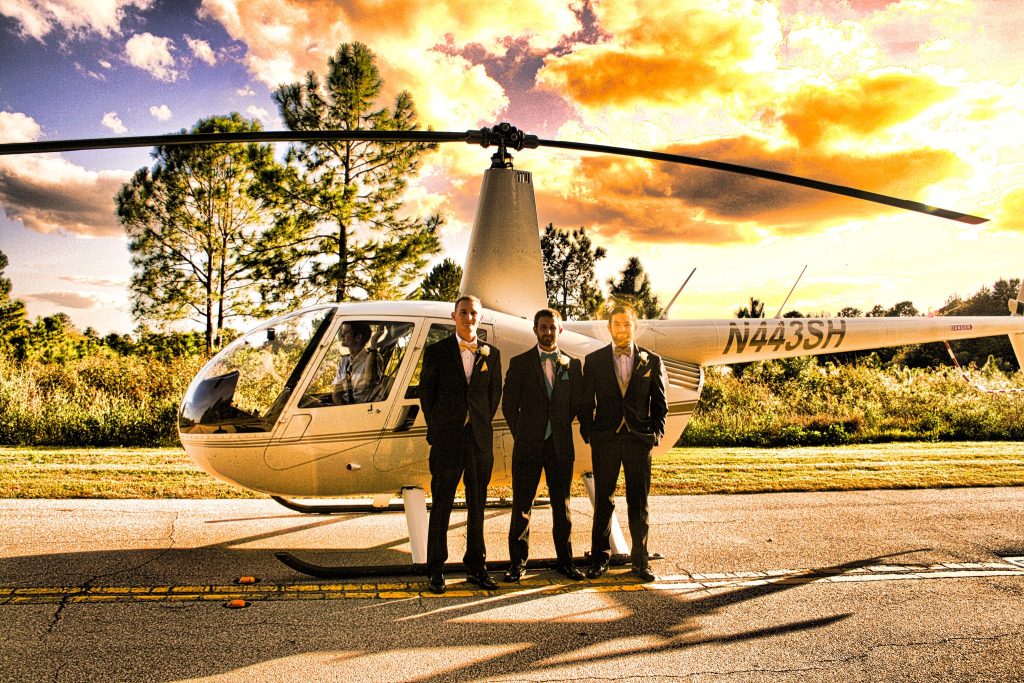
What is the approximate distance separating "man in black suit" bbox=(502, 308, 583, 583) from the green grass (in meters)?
4.22

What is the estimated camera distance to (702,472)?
35.5 feet

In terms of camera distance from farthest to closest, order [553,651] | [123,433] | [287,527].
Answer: [123,433] < [287,527] < [553,651]

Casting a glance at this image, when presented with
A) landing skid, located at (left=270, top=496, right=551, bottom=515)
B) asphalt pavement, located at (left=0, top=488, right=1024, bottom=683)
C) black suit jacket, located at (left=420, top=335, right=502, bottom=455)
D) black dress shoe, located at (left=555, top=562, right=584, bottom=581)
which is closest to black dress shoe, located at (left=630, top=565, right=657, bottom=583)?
asphalt pavement, located at (left=0, top=488, right=1024, bottom=683)

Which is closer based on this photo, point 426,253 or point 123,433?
point 123,433

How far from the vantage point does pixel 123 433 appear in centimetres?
1312

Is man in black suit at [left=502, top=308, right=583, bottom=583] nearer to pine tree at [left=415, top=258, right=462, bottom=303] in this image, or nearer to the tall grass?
the tall grass

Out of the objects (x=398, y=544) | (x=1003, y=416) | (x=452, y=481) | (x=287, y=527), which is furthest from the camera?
(x=1003, y=416)

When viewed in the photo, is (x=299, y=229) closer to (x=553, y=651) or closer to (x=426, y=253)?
(x=426, y=253)

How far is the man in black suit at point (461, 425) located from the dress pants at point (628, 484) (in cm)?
90

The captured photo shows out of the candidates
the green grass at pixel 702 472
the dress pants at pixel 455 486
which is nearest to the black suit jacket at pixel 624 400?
the dress pants at pixel 455 486

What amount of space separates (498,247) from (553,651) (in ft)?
12.0

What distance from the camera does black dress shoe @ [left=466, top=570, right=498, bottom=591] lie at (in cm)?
538

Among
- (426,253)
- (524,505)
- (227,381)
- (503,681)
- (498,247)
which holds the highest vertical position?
(426,253)

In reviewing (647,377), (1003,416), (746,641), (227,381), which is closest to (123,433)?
(227,381)
